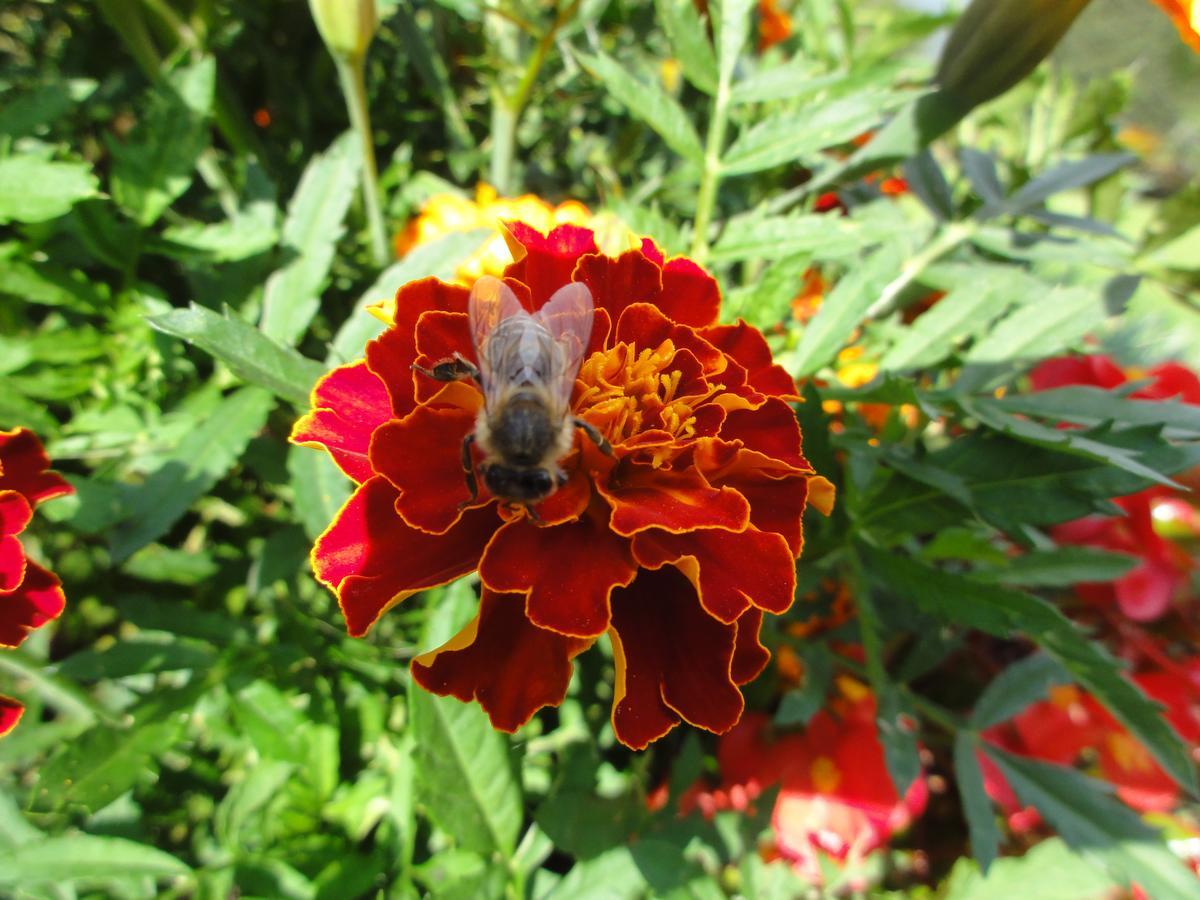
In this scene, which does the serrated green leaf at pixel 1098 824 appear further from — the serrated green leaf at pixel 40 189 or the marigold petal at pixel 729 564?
the serrated green leaf at pixel 40 189

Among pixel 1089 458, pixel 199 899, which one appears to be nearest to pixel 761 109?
pixel 1089 458

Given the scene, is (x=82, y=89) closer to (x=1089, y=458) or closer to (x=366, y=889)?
(x=366, y=889)

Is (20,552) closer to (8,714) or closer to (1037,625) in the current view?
(8,714)

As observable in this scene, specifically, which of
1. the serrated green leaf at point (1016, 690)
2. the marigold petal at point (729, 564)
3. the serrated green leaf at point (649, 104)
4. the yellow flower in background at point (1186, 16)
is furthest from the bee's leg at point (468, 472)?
the serrated green leaf at point (1016, 690)

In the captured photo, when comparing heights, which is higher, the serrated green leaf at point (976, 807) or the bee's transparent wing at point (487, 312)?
the bee's transparent wing at point (487, 312)

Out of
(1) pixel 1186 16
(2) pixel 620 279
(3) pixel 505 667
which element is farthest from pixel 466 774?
(1) pixel 1186 16

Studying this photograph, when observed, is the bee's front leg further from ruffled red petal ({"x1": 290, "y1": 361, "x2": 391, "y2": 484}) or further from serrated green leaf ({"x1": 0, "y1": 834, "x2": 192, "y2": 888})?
serrated green leaf ({"x1": 0, "y1": 834, "x2": 192, "y2": 888})
